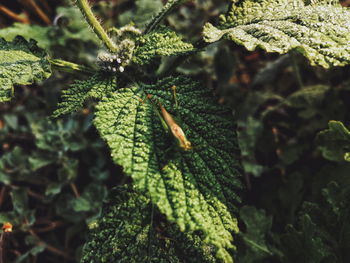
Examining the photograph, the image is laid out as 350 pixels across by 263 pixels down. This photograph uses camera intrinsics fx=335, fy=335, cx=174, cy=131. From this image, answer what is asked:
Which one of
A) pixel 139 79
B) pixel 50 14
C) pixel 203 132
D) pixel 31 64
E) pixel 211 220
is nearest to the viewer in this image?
pixel 211 220

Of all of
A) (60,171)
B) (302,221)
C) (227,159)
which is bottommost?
(302,221)

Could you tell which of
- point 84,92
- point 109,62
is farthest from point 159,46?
point 84,92

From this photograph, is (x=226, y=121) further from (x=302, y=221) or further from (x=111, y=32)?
(x=111, y=32)

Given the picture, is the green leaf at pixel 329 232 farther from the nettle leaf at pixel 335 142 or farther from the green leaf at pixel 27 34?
the green leaf at pixel 27 34

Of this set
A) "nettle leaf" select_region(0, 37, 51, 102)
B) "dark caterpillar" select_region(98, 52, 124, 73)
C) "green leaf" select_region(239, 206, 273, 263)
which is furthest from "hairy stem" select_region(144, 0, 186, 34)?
"green leaf" select_region(239, 206, 273, 263)

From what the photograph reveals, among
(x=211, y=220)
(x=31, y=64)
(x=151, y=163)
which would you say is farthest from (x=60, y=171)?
(x=211, y=220)

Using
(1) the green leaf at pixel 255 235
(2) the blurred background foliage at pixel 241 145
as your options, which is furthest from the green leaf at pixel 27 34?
(1) the green leaf at pixel 255 235
